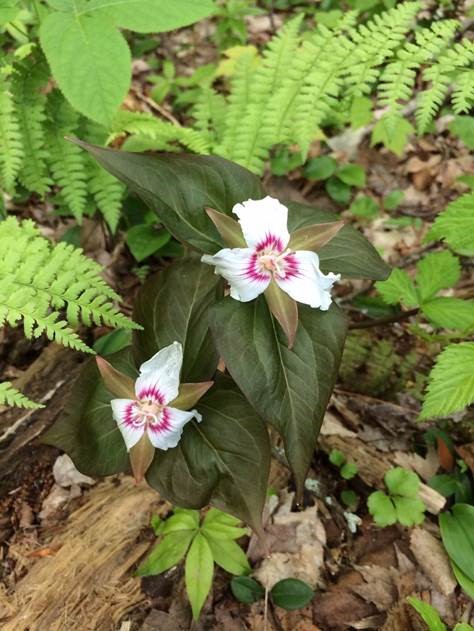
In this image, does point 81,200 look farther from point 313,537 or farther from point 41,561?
point 313,537

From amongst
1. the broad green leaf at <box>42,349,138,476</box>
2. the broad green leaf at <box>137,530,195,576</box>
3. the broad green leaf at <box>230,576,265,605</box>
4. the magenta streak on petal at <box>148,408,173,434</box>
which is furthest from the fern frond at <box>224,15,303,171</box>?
the broad green leaf at <box>230,576,265,605</box>

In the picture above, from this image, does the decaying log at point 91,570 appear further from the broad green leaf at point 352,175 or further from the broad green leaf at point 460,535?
the broad green leaf at point 352,175

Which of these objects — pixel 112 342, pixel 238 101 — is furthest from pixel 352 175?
pixel 112 342

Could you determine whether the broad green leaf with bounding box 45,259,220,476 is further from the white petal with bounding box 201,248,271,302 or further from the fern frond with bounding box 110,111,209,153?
the fern frond with bounding box 110,111,209,153

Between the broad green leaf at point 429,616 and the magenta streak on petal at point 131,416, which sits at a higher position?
the magenta streak on petal at point 131,416

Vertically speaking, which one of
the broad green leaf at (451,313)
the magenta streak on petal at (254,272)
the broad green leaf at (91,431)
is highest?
the magenta streak on petal at (254,272)

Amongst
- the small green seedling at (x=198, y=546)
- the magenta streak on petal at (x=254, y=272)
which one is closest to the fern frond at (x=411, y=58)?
the magenta streak on petal at (x=254, y=272)

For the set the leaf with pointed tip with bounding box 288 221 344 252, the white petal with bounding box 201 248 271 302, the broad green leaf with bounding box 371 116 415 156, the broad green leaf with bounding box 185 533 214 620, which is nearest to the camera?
the white petal with bounding box 201 248 271 302
